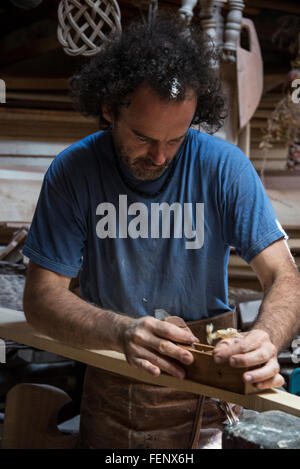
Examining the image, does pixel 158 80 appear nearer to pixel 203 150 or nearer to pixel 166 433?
pixel 203 150

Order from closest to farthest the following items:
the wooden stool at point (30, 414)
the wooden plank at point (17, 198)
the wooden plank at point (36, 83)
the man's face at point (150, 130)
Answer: the man's face at point (150, 130) < the wooden stool at point (30, 414) < the wooden plank at point (17, 198) < the wooden plank at point (36, 83)

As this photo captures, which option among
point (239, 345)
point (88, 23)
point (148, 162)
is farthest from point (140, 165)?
point (88, 23)

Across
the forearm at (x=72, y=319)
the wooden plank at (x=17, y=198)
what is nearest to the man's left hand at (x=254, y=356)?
the forearm at (x=72, y=319)

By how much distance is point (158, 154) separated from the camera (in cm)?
220

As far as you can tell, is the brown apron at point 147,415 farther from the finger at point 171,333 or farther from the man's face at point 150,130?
the man's face at point 150,130

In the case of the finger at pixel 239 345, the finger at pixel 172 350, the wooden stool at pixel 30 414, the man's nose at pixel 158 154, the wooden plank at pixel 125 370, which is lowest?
the wooden stool at pixel 30 414

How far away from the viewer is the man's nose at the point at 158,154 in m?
2.19

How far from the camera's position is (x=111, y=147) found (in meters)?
2.46

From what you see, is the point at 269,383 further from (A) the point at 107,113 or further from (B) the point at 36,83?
(B) the point at 36,83

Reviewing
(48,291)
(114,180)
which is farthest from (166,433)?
(114,180)

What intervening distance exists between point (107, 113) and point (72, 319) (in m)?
0.89

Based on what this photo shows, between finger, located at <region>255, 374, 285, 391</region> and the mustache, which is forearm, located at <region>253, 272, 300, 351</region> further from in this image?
the mustache

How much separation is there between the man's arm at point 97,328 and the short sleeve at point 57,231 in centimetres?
5

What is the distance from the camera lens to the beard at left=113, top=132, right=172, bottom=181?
2.26 meters
